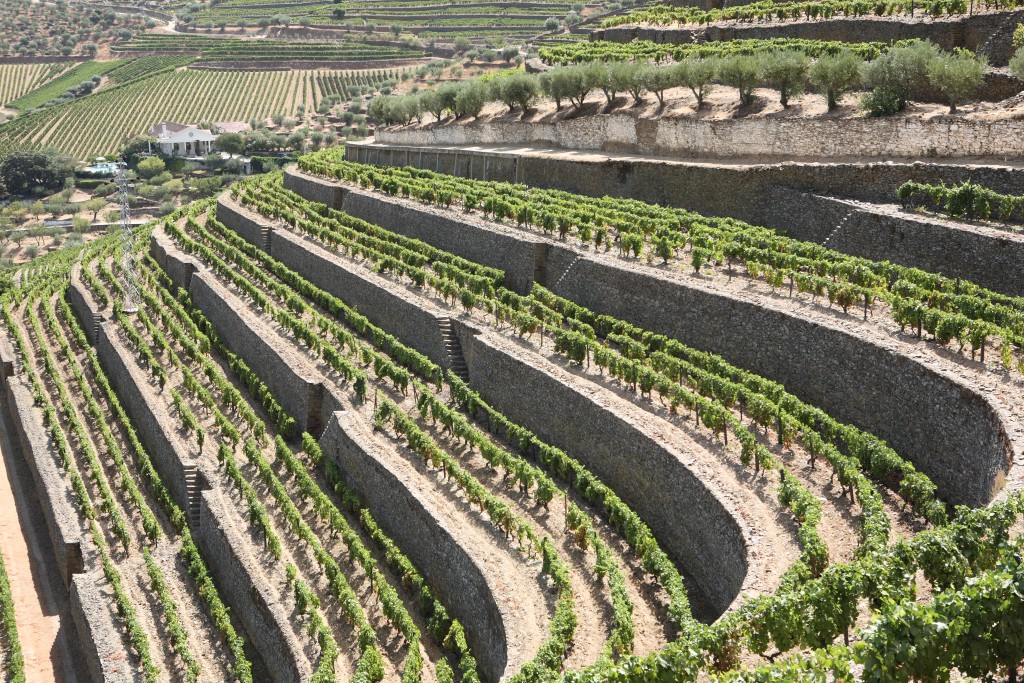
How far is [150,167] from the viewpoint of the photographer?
87.3m

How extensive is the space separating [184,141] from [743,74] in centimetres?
6650

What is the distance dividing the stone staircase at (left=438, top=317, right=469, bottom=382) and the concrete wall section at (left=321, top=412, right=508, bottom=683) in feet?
10.9

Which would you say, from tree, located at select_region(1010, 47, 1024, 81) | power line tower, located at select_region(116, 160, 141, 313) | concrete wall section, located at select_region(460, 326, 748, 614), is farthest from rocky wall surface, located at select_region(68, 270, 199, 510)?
tree, located at select_region(1010, 47, 1024, 81)

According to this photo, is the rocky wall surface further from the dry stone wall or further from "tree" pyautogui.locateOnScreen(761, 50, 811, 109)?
"tree" pyautogui.locateOnScreen(761, 50, 811, 109)

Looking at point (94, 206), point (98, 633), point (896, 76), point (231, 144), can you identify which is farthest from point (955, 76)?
point (231, 144)

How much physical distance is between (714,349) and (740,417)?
307 cm

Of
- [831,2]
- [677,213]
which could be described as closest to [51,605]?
Result: [677,213]

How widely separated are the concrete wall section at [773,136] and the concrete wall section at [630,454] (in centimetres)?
1202

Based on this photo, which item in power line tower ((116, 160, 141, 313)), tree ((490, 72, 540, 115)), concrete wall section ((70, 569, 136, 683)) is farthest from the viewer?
tree ((490, 72, 540, 115))

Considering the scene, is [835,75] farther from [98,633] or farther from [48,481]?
[98,633]

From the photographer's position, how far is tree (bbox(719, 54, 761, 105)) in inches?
1486

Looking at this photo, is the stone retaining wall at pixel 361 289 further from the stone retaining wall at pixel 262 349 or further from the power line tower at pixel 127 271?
the power line tower at pixel 127 271

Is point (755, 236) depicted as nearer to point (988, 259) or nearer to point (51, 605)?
point (988, 259)

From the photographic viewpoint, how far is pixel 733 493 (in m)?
19.2
